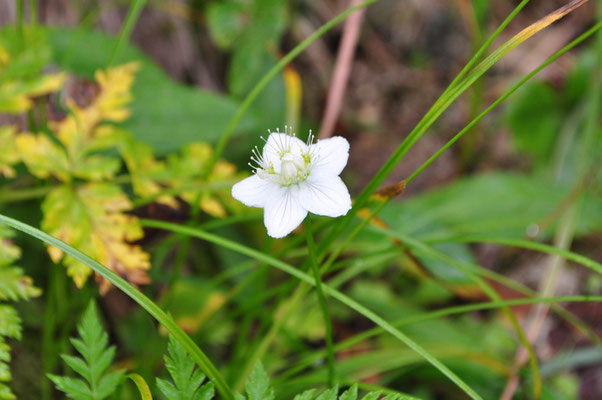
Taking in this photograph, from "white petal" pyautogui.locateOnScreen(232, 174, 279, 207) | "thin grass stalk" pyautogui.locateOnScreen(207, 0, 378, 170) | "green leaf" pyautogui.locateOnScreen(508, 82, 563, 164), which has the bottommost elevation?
"white petal" pyautogui.locateOnScreen(232, 174, 279, 207)

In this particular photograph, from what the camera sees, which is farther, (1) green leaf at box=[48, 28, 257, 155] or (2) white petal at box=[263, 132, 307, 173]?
(1) green leaf at box=[48, 28, 257, 155]

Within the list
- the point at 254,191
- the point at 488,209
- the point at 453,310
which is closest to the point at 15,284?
the point at 254,191

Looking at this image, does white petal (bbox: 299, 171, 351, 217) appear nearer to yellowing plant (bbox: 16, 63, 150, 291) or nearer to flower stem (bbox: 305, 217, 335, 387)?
flower stem (bbox: 305, 217, 335, 387)

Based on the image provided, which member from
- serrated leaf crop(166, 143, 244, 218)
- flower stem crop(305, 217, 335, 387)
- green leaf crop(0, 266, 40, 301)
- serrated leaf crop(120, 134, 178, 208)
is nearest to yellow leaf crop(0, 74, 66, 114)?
serrated leaf crop(120, 134, 178, 208)

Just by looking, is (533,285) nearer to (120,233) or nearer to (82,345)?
(120,233)

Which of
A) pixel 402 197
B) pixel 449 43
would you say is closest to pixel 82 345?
pixel 402 197

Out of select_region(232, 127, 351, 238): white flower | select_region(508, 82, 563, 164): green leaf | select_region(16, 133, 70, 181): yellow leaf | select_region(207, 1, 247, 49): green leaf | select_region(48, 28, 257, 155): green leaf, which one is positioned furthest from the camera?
select_region(508, 82, 563, 164): green leaf
